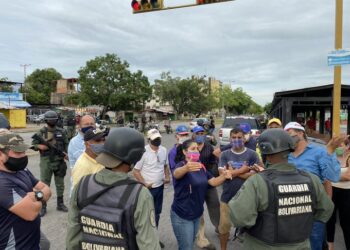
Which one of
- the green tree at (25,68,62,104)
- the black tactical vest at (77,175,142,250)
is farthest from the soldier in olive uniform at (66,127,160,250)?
the green tree at (25,68,62,104)

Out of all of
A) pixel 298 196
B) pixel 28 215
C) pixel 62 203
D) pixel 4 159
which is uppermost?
pixel 4 159

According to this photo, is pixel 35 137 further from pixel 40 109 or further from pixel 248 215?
pixel 40 109

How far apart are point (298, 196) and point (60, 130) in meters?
5.57

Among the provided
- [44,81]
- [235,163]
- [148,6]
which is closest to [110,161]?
[235,163]

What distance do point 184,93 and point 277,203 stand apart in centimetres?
6269

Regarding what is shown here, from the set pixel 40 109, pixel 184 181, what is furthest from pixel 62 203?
pixel 40 109

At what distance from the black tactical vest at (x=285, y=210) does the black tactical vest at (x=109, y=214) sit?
3.19 feet

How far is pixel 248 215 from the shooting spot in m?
2.46

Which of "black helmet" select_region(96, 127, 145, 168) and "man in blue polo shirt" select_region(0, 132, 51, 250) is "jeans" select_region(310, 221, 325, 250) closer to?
"black helmet" select_region(96, 127, 145, 168)

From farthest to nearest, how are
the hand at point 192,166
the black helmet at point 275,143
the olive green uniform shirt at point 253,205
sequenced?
the hand at point 192,166, the black helmet at point 275,143, the olive green uniform shirt at point 253,205

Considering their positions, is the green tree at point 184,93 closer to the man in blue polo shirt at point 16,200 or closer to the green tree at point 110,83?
the green tree at point 110,83

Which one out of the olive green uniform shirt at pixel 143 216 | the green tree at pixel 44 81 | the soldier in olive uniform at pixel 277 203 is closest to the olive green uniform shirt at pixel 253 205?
the soldier in olive uniform at pixel 277 203

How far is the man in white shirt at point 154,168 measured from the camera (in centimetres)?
477

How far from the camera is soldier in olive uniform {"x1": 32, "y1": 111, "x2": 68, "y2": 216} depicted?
Answer: 683 cm
